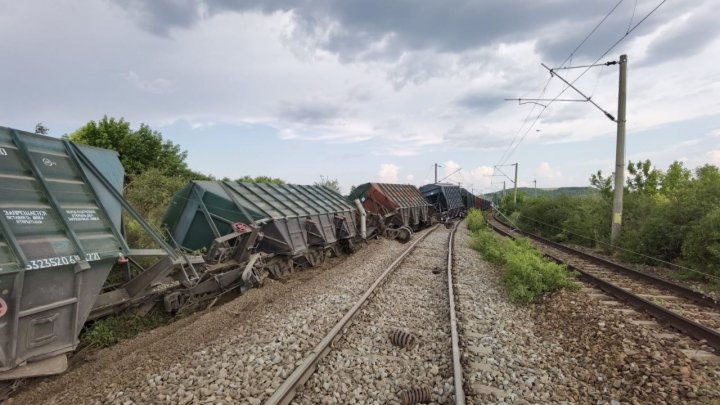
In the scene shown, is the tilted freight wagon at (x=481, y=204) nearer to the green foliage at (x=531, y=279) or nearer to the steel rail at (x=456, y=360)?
the green foliage at (x=531, y=279)

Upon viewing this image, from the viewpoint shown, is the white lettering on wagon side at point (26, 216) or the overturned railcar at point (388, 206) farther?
the overturned railcar at point (388, 206)

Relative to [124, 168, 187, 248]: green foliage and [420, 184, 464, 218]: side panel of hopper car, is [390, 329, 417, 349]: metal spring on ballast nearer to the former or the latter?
[124, 168, 187, 248]: green foliage

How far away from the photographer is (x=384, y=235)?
1938cm

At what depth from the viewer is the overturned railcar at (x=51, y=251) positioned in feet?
12.6

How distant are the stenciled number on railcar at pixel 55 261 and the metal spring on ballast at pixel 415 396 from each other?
3.89 meters

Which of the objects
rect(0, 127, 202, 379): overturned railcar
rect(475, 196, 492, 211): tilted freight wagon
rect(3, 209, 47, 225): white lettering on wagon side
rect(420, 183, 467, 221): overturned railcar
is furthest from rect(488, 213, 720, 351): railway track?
rect(475, 196, 492, 211): tilted freight wagon

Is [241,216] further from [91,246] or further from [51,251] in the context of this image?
[51,251]

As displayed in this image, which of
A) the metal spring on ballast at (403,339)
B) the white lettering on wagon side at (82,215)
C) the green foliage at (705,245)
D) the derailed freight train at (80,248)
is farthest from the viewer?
the green foliage at (705,245)

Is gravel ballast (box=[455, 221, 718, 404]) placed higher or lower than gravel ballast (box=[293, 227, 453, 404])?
higher

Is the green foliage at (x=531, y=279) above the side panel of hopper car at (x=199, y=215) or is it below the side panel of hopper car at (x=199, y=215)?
below

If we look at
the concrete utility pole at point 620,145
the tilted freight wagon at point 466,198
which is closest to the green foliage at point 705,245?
the concrete utility pole at point 620,145

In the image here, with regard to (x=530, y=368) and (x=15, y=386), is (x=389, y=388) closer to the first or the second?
(x=530, y=368)

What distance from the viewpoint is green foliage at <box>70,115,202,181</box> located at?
19.4m

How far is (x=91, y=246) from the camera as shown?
4.79m
